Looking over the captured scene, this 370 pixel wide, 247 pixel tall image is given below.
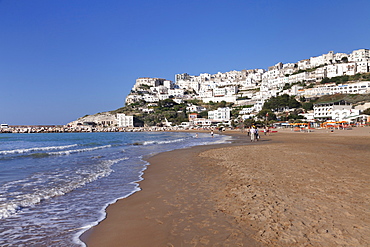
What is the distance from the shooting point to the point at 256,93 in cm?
10406

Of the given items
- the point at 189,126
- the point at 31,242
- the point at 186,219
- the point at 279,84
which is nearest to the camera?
the point at 31,242

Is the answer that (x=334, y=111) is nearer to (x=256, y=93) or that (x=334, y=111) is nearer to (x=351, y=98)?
(x=351, y=98)

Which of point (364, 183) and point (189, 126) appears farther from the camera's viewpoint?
point (189, 126)

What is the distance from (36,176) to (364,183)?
371 inches

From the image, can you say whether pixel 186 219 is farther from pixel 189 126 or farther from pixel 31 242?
pixel 189 126

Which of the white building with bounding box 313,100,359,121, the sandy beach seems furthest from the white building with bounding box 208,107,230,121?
the sandy beach

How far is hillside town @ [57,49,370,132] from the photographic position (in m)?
62.0

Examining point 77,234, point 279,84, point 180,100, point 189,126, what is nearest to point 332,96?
point 279,84

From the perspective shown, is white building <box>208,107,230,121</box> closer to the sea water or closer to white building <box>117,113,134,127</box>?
white building <box>117,113,134,127</box>

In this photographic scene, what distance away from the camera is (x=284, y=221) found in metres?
3.69

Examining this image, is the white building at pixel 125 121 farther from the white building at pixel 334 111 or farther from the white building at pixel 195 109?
the white building at pixel 334 111

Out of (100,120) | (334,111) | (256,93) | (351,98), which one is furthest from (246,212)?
(100,120)

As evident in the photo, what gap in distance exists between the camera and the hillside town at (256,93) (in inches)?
2442

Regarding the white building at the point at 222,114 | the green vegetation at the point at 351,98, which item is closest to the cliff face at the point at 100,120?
the white building at the point at 222,114
